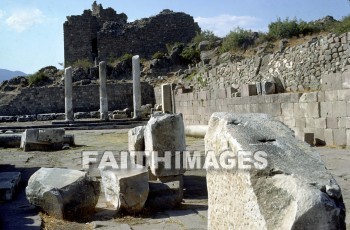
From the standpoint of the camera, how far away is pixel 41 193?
5172 millimetres

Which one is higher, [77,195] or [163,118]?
[163,118]

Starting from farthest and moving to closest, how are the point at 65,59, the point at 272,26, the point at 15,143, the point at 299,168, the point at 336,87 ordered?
the point at 65,59 → the point at 272,26 → the point at 15,143 → the point at 336,87 → the point at 299,168

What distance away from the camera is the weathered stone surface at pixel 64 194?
5047 mm

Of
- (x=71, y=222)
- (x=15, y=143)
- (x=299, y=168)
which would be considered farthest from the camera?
(x=15, y=143)

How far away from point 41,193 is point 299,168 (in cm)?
339

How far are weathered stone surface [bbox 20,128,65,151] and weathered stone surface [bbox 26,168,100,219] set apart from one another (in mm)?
7674

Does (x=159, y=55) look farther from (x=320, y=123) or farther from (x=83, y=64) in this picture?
(x=320, y=123)

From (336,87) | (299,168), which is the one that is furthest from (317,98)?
(299,168)

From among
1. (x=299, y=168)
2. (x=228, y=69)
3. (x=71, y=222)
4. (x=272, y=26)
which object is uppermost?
(x=272, y=26)

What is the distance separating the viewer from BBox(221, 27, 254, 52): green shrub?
27.2 m

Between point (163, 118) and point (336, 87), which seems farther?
point (336, 87)

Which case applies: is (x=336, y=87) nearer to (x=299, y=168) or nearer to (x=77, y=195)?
(x=77, y=195)

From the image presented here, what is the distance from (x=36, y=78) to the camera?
1436 inches

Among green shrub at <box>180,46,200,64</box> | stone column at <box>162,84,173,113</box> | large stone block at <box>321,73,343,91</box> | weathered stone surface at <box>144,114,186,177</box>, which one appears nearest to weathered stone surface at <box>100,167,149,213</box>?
weathered stone surface at <box>144,114,186,177</box>
